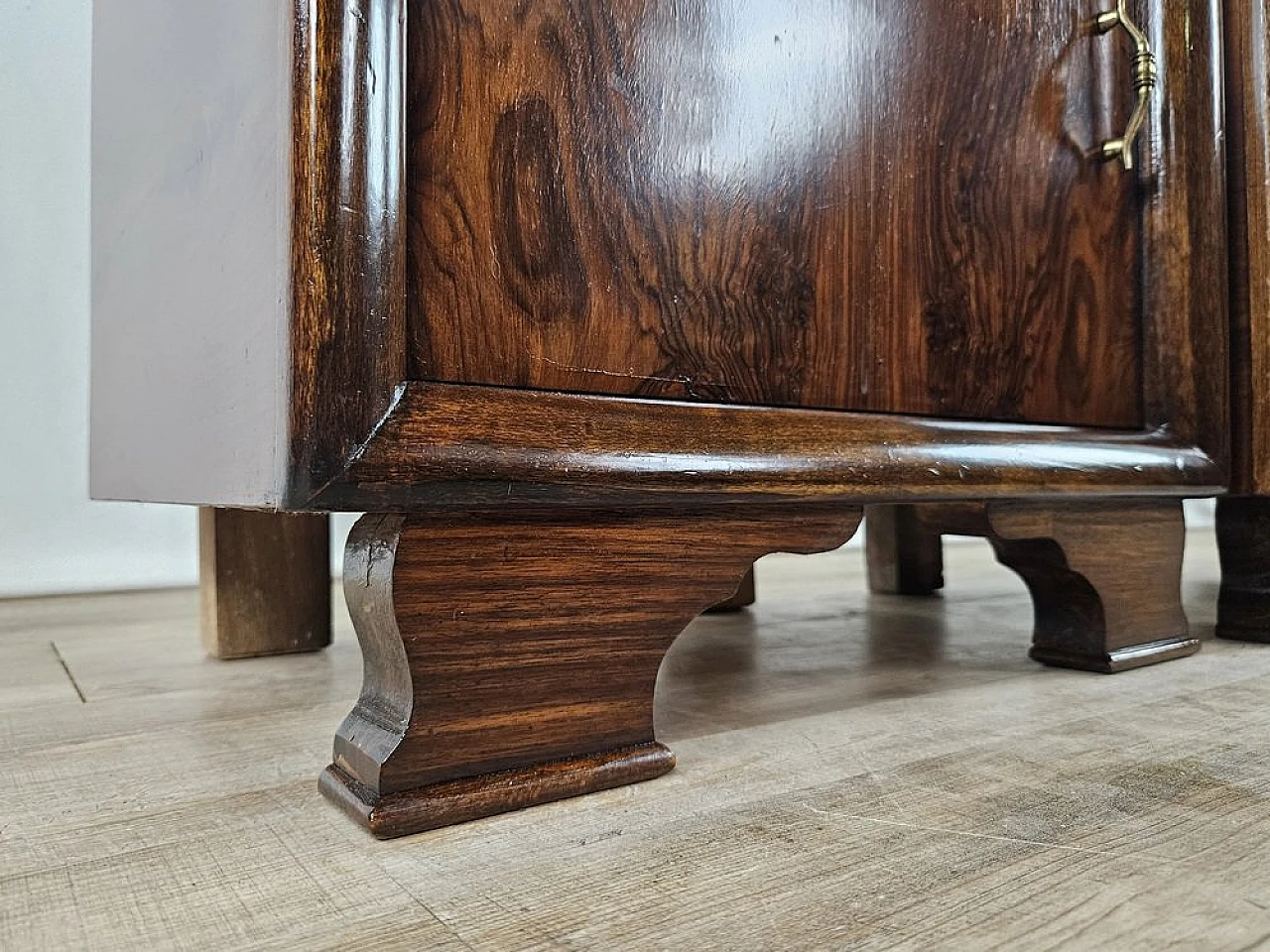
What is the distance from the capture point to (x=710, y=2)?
0.52 m

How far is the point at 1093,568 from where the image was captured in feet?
2.43

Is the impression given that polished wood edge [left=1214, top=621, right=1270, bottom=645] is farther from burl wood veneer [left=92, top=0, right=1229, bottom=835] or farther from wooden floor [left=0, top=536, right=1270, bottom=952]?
burl wood veneer [left=92, top=0, right=1229, bottom=835]

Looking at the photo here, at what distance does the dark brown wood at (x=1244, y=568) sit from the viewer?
90 cm

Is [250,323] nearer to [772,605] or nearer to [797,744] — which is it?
[797,744]

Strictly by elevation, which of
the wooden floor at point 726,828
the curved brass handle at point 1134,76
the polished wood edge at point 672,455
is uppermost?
the curved brass handle at point 1134,76

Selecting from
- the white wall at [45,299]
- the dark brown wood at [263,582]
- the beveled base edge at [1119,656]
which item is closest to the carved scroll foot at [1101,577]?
the beveled base edge at [1119,656]

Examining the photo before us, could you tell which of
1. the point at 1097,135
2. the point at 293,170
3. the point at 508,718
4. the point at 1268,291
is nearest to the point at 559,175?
the point at 293,170

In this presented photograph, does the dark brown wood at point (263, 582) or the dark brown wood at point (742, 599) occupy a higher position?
the dark brown wood at point (263, 582)

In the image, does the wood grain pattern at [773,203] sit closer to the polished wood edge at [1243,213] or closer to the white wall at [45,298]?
the polished wood edge at [1243,213]

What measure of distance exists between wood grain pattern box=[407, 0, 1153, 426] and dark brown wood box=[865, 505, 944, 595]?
0.56 m

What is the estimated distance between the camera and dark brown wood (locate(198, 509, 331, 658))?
859mm

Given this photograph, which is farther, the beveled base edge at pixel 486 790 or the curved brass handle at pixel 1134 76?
the curved brass handle at pixel 1134 76

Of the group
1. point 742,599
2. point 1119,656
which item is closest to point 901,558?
point 742,599

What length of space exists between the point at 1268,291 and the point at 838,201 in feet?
1.63
